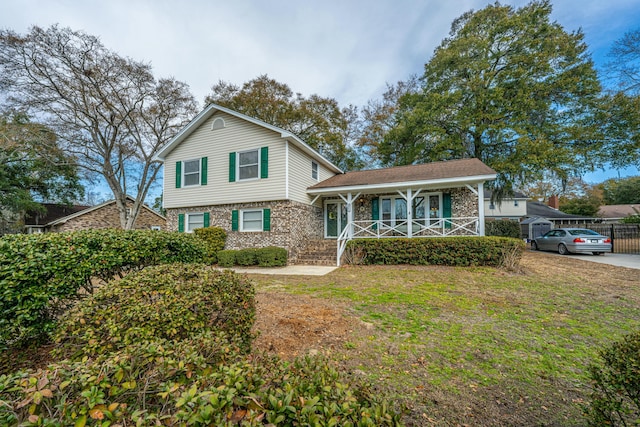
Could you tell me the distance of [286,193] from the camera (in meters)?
11.6

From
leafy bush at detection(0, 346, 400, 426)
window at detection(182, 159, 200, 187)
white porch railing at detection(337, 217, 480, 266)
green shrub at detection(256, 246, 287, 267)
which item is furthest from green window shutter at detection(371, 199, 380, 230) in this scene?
leafy bush at detection(0, 346, 400, 426)

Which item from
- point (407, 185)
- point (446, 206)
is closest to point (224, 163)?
point (407, 185)

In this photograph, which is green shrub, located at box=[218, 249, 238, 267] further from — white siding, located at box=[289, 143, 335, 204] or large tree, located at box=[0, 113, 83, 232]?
large tree, located at box=[0, 113, 83, 232]

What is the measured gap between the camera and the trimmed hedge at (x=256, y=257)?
10.7m

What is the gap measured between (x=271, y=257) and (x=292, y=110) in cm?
1505

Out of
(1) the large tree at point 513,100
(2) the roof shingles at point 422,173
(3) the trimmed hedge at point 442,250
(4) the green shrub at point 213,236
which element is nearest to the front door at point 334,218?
(2) the roof shingles at point 422,173

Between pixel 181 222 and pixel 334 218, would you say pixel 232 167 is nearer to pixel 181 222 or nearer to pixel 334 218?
pixel 181 222

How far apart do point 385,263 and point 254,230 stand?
241 inches

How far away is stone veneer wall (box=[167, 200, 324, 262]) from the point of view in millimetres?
11789

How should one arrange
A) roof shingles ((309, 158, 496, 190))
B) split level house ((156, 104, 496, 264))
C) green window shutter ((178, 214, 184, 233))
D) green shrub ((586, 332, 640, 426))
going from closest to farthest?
1. green shrub ((586, 332, 640, 426))
2. roof shingles ((309, 158, 496, 190))
3. split level house ((156, 104, 496, 264))
4. green window shutter ((178, 214, 184, 233))

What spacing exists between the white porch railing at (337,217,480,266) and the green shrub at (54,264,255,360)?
800 cm

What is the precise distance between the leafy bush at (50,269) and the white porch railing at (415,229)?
7888 millimetres

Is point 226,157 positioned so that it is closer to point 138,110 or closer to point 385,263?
point 385,263

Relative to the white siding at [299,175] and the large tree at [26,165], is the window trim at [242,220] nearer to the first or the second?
the white siding at [299,175]
